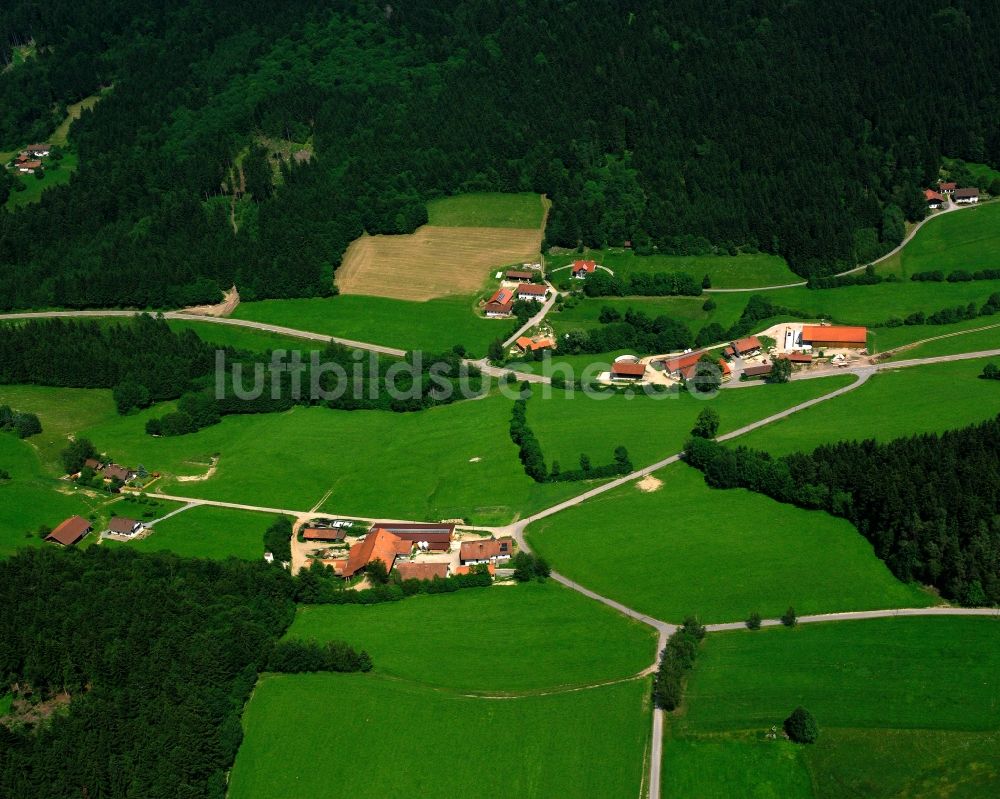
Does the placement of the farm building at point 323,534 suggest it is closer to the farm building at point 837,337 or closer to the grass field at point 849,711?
the grass field at point 849,711

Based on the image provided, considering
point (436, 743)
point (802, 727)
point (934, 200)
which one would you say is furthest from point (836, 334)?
point (436, 743)

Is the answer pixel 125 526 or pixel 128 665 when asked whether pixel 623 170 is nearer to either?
pixel 125 526

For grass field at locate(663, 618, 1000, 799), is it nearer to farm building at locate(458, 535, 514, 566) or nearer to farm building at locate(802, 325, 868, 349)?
farm building at locate(458, 535, 514, 566)

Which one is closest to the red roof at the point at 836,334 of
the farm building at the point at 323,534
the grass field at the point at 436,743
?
the farm building at the point at 323,534

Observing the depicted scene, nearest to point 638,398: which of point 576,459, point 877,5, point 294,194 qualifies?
point 576,459

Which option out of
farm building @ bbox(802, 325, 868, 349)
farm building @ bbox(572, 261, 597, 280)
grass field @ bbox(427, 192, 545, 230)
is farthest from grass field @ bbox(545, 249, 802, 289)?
farm building @ bbox(802, 325, 868, 349)

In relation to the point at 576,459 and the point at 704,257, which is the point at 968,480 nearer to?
the point at 576,459
